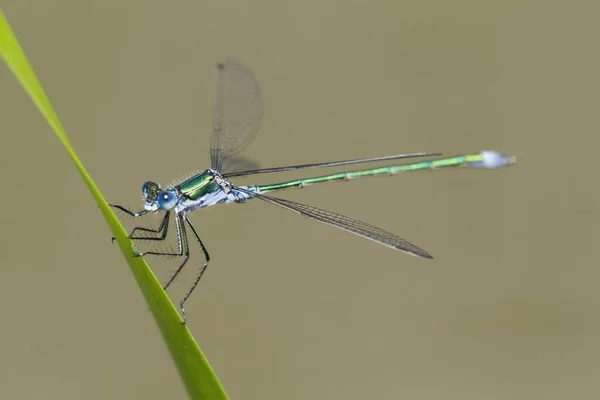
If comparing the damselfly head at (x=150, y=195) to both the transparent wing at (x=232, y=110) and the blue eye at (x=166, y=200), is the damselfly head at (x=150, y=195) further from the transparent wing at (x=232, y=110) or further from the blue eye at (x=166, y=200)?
the transparent wing at (x=232, y=110)

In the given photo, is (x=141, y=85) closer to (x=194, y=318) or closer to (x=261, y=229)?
(x=261, y=229)

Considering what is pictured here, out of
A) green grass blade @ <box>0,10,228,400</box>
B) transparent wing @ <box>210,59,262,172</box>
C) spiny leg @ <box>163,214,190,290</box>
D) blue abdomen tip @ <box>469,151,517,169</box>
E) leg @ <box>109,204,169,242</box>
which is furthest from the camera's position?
blue abdomen tip @ <box>469,151,517,169</box>

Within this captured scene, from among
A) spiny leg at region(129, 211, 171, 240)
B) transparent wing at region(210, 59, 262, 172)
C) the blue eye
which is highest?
transparent wing at region(210, 59, 262, 172)

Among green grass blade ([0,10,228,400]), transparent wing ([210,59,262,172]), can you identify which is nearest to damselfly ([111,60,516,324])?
transparent wing ([210,59,262,172])

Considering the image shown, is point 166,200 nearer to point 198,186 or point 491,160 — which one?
point 198,186

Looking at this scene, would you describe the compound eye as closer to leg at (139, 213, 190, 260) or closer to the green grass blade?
leg at (139, 213, 190, 260)

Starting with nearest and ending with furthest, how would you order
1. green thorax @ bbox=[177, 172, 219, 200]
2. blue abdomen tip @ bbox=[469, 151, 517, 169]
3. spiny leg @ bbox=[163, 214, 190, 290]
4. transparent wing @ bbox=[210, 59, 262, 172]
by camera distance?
spiny leg @ bbox=[163, 214, 190, 290], green thorax @ bbox=[177, 172, 219, 200], transparent wing @ bbox=[210, 59, 262, 172], blue abdomen tip @ bbox=[469, 151, 517, 169]

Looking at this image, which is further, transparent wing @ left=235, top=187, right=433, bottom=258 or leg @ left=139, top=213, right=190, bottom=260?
transparent wing @ left=235, top=187, right=433, bottom=258

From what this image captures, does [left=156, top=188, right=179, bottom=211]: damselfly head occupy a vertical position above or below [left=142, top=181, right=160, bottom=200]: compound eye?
below
